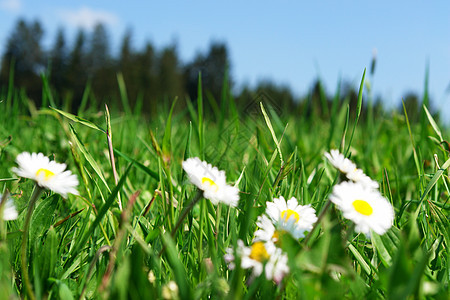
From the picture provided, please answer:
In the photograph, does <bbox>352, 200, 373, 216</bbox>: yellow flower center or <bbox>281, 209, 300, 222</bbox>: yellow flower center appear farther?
<bbox>281, 209, 300, 222</bbox>: yellow flower center

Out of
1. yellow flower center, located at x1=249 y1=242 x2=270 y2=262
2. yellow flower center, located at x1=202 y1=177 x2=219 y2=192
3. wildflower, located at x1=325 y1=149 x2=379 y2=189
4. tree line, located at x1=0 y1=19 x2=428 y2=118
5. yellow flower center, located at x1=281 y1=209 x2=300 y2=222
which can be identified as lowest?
tree line, located at x1=0 y1=19 x2=428 y2=118

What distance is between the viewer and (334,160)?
596 millimetres

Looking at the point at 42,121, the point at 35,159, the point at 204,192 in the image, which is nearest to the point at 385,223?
the point at 204,192

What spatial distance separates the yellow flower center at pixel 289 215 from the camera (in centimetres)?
61

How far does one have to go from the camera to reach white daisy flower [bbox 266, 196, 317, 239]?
0.59 meters

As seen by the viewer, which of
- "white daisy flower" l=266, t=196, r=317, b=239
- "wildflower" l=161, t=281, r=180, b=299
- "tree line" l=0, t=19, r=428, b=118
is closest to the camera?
"wildflower" l=161, t=281, r=180, b=299

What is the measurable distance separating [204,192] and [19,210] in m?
0.41

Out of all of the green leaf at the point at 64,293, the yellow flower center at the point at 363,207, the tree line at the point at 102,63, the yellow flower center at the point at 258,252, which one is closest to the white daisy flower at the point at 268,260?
the yellow flower center at the point at 258,252

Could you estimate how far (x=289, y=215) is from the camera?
0.63 meters

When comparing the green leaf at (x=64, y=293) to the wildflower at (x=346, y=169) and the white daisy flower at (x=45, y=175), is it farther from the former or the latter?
the wildflower at (x=346, y=169)

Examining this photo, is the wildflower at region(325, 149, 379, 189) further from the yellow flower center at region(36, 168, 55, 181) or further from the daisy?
the yellow flower center at region(36, 168, 55, 181)

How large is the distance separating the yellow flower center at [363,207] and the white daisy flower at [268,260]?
4.3 inches

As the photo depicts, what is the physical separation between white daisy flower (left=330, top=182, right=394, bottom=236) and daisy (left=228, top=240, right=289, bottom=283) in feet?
0.32

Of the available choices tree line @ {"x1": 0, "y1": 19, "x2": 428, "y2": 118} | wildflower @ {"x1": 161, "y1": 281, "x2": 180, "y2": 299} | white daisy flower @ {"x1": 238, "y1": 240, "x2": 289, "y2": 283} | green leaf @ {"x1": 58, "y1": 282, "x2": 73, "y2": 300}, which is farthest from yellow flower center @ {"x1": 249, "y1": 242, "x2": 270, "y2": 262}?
tree line @ {"x1": 0, "y1": 19, "x2": 428, "y2": 118}
